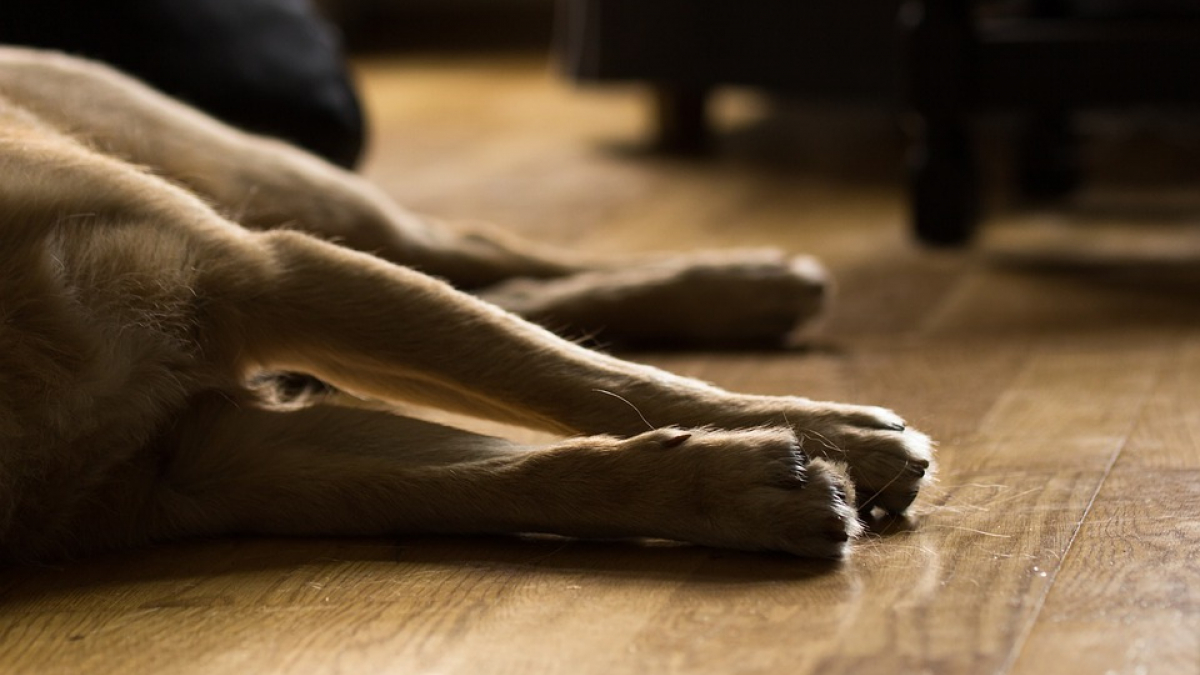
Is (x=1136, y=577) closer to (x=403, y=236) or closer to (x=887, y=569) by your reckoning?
(x=887, y=569)

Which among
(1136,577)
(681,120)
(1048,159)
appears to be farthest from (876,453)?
(681,120)

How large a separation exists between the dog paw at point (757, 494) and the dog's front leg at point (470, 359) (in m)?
0.10

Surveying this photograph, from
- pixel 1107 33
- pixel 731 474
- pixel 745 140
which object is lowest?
pixel 745 140

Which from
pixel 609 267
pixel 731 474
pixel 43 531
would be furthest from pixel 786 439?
pixel 609 267

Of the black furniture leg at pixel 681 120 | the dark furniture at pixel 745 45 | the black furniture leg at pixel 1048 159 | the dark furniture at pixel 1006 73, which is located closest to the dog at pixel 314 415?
the dark furniture at pixel 1006 73

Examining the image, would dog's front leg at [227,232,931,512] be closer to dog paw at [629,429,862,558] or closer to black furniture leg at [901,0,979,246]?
dog paw at [629,429,862,558]

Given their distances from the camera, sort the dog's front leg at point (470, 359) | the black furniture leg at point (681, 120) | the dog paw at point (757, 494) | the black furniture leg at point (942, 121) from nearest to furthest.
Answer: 1. the dog paw at point (757, 494)
2. the dog's front leg at point (470, 359)
3. the black furniture leg at point (942, 121)
4. the black furniture leg at point (681, 120)

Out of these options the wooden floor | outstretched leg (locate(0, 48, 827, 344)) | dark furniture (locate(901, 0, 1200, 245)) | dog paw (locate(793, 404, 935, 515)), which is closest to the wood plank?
the wooden floor

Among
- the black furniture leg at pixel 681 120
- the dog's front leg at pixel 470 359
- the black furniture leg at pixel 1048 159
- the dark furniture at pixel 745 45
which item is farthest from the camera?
the black furniture leg at pixel 681 120

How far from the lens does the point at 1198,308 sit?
2422mm

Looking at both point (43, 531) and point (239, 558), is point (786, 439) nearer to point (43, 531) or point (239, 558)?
point (239, 558)

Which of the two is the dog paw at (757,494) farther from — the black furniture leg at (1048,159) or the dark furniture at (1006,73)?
the black furniture leg at (1048,159)

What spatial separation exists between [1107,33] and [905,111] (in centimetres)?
53

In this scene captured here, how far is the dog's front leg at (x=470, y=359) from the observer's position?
1.51 metres
